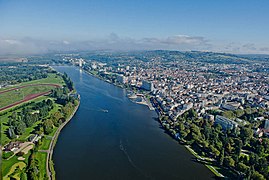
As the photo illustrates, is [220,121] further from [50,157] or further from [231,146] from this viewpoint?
[50,157]

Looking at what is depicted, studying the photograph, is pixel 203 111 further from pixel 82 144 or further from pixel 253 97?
pixel 82 144

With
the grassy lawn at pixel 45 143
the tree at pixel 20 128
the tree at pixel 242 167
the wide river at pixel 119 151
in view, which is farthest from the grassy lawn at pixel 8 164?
the tree at pixel 242 167

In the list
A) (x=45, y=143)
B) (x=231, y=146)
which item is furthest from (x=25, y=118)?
(x=231, y=146)

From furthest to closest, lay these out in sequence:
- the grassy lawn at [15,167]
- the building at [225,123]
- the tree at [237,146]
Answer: the building at [225,123] < the tree at [237,146] < the grassy lawn at [15,167]

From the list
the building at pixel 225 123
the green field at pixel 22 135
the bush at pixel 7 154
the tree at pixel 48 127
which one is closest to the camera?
the green field at pixel 22 135

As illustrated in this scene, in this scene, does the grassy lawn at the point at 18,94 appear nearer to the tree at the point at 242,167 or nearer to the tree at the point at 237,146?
the tree at the point at 237,146

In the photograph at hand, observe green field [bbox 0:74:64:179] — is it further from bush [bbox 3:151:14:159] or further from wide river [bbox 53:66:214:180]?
wide river [bbox 53:66:214:180]
